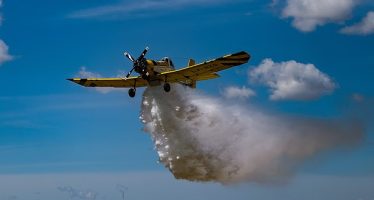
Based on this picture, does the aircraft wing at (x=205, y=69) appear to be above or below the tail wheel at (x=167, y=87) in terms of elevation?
above

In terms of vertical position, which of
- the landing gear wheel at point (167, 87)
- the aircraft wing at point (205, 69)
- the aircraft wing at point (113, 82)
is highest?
the aircraft wing at point (113, 82)

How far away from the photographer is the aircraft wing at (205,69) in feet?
237

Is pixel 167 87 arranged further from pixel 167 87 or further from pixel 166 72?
pixel 166 72

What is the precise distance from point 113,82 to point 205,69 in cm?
1225

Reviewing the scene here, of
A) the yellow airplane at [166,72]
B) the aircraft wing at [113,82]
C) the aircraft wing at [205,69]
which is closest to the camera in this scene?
the aircraft wing at [205,69]

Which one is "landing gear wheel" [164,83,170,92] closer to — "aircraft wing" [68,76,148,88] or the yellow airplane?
the yellow airplane

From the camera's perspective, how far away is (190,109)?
84250mm

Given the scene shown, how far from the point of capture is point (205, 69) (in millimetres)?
77000

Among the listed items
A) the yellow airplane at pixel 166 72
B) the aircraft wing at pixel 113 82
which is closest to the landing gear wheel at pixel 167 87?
the yellow airplane at pixel 166 72

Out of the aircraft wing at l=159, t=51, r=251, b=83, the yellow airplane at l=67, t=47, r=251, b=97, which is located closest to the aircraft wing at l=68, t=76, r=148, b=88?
the yellow airplane at l=67, t=47, r=251, b=97

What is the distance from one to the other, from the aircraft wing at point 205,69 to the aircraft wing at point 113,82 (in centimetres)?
367

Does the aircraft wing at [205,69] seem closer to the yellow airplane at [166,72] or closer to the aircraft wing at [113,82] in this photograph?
the yellow airplane at [166,72]

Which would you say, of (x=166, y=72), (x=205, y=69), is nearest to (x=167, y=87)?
(x=166, y=72)

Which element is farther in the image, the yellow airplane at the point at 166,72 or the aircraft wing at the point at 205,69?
the yellow airplane at the point at 166,72
